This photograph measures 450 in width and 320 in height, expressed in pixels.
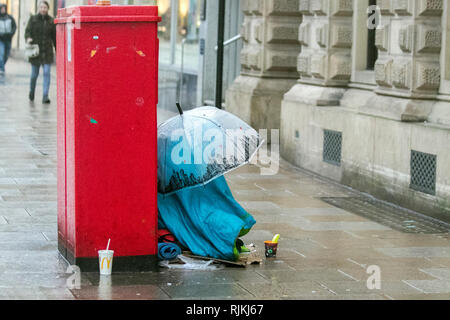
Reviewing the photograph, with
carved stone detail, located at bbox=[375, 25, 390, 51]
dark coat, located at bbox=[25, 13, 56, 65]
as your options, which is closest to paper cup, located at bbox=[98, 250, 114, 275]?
carved stone detail, located at bbox=[375, 25, 390, 51]

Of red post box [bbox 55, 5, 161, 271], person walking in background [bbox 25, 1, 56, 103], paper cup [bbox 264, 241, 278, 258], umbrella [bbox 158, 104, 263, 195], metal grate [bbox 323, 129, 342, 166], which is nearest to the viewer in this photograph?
red post box [bbox 55, 5, 161, 271]

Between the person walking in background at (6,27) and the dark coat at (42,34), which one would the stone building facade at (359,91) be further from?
the person walking in background at (6,27)

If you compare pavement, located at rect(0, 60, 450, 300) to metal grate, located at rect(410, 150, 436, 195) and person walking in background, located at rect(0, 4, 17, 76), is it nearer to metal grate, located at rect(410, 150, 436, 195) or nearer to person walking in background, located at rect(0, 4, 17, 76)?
metal grate, located at rect(410, 150, 436, 195)

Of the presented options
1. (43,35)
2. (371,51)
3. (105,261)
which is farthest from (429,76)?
(43,35)

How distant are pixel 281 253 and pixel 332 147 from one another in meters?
4.69

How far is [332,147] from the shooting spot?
12.3 m

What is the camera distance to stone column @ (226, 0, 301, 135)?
49.3 feet

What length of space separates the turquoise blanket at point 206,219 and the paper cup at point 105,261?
2.29 ft

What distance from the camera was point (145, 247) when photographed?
23.1 feet

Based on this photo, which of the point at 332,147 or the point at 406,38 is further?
the point at 332,147

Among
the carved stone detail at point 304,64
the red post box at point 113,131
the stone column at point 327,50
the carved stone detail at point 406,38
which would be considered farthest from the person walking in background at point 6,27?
the red post box at point 113,131

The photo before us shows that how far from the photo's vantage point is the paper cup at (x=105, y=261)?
22.4 feet

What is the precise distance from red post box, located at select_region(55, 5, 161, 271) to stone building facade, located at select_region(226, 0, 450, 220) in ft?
12.0

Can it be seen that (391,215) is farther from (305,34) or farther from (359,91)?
(305,34)
